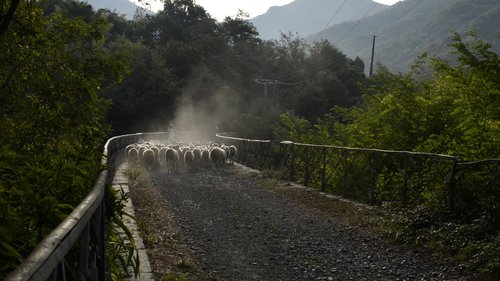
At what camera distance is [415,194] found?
1046cm

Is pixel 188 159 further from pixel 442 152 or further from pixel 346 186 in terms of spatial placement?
pixel 442 152

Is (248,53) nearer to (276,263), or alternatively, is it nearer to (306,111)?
(306,111)

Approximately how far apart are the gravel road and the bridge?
1.54 m

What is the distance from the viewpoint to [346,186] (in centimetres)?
1338

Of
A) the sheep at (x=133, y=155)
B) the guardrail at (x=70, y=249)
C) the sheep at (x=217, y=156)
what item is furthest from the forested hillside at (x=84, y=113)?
the sheep at (x=133, y=155)

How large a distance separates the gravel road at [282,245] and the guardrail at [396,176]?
1451 mm

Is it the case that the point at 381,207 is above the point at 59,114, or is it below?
below

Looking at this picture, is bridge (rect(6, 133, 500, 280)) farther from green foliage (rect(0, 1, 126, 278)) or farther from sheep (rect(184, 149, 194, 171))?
sheep (rect(184, 149, 194, 171))

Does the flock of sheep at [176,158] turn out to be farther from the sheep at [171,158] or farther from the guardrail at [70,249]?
the guardrail at [70,249]

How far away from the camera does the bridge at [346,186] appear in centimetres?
211

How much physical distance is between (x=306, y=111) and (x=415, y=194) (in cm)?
5700

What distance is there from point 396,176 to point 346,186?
2279mm

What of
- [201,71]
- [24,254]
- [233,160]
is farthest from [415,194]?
[201,71]

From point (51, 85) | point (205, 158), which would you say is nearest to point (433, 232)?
point (51, 85)
